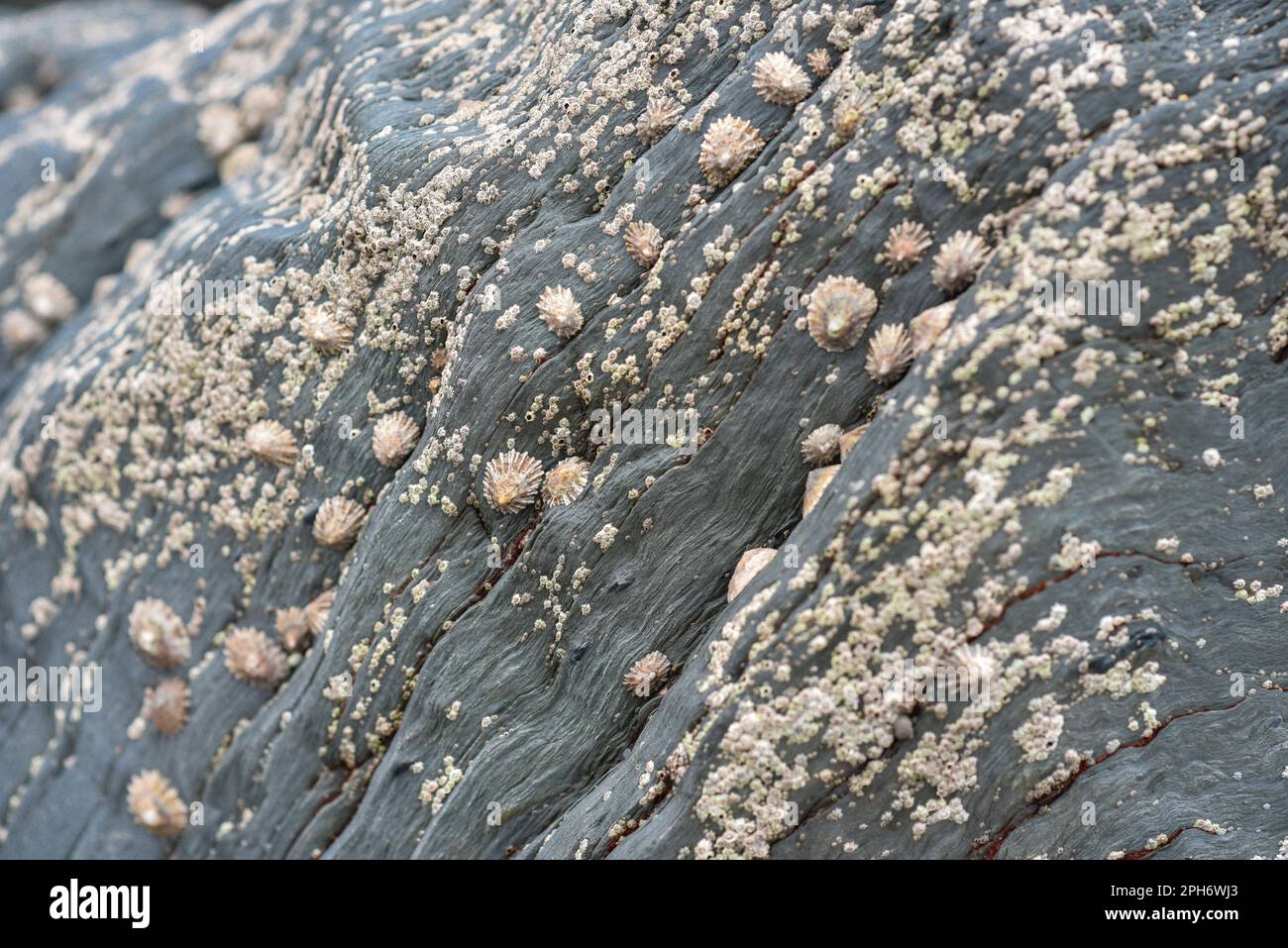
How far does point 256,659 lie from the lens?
18.0ft

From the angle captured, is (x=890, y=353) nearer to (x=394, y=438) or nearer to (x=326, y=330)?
(x=394, y=438)

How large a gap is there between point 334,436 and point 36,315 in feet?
16.7

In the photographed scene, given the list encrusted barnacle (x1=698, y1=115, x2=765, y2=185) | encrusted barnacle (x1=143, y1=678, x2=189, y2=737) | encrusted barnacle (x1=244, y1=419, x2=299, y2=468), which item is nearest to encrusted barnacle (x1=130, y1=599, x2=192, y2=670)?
encrusted barnacle (x1=143, y1=678, x2=189, y2=737)

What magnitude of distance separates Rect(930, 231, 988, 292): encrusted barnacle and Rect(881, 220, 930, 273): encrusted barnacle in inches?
3.9

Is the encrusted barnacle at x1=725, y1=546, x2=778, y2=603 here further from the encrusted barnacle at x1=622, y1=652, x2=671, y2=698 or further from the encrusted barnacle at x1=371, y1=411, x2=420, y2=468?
the encrusted barnacle at x1=371, y1=411, x2=420, y2=468

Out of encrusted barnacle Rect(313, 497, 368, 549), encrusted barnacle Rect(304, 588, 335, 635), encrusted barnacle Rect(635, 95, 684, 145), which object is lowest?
encrusted barnacle Rect(304, 588, 335, 635)

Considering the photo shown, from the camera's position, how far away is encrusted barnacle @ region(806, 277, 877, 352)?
4.15 metres

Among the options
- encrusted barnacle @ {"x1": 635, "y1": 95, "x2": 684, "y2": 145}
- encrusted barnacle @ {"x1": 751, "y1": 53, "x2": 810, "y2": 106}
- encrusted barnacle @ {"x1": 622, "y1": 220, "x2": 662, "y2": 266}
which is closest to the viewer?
encrusted barnacle @ {"x1": 751, "y1": 53, "x2": 810, "y2": 106}

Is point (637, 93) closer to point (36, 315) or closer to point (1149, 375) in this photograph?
point (1149, 375)

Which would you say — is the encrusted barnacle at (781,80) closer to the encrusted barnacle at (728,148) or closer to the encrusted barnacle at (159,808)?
the encrusted barnacle at (728,148)

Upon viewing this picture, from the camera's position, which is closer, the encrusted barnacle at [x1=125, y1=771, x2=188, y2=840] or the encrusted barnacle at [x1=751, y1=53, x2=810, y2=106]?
the encrusted barnacle at [x1=751, y1=53, x2=810, y2=106]

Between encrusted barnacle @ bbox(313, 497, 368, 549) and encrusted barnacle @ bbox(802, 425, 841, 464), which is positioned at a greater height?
encrusted barnacle @ bbox(802, 425, 841, 464)

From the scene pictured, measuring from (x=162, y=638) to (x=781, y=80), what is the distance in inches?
194
